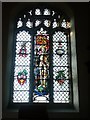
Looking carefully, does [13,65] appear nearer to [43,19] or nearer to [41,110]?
[43,19]

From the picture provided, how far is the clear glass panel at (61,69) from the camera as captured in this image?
13.5 feet

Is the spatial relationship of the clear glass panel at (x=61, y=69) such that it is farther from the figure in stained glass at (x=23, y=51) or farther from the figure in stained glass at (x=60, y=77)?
the figure in stained glass at (x=23, y=51)

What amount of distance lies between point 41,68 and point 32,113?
1.46 metres

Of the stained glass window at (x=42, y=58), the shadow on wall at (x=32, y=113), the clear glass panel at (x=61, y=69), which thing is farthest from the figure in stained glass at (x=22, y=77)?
the shadow on wall at (x=32, y=113)

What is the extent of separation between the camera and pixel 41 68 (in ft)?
13.9

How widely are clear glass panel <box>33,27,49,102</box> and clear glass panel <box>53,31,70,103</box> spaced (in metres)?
0.16

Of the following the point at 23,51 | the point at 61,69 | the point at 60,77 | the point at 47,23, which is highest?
the point at 47,23

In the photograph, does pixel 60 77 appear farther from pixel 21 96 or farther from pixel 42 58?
pixel 21 96

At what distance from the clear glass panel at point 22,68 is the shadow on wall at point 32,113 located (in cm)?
113

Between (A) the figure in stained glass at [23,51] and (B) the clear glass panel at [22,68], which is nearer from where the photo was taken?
(B) the clear glass panel at [22,68]

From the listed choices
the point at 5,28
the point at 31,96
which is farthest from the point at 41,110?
the point at 5,28

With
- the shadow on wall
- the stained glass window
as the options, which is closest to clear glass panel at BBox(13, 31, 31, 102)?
the stained glass window

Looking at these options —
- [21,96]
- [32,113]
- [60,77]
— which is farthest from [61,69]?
[32,113]

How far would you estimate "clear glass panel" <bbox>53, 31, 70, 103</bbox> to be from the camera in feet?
13.5
